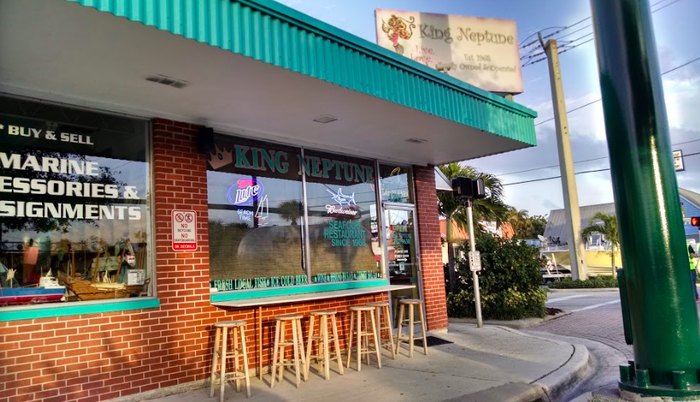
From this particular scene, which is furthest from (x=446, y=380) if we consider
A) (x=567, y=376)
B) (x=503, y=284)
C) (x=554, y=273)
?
(x=554, y=273)

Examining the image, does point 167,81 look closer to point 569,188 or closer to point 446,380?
point 446,380

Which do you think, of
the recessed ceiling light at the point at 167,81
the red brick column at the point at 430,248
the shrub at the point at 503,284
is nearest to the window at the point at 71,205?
the recessed ceiling light at the point at 167,81

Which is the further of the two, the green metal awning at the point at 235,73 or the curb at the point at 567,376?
the curb at the point at 567,376

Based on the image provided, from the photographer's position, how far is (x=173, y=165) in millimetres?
6434

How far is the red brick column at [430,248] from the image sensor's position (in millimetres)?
9859

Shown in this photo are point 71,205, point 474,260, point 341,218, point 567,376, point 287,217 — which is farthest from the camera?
point 474,260

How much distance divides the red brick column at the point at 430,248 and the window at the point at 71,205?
5245mm

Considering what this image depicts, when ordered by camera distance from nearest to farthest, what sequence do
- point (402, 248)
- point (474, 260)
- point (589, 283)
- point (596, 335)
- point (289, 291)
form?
point (289, 291) → point (402, 248) → point (596, 335) → point (474, 260) → point (589, 283)

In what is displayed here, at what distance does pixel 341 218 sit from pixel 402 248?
1.59 metres

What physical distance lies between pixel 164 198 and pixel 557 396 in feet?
16.6

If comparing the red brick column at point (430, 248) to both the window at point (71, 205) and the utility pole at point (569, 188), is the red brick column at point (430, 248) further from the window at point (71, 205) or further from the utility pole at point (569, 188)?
the utility pole at point (569, 188)

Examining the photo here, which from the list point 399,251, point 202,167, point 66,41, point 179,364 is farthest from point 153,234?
point 399,251

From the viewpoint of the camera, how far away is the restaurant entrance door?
31.1 feet

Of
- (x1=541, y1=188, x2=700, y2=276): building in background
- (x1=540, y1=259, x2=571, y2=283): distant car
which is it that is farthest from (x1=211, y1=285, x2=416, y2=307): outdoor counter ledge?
(x1=540, y1=259, x2=571, y2=283): distant car
